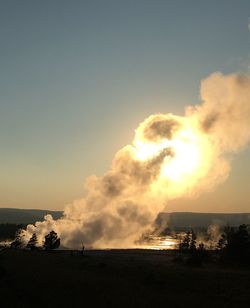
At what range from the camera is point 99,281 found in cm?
4059

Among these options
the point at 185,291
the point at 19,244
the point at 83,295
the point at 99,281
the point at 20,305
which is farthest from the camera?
the point at 19,244

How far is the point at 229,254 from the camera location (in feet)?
257

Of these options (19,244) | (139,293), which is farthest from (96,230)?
(139,293)

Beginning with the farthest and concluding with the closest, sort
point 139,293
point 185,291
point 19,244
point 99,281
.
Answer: point 19,244 < point 99,281 < point 185,291 < point 139,293

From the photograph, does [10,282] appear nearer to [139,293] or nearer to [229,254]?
[139,293]

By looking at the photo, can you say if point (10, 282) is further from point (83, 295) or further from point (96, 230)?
point (96, 230)

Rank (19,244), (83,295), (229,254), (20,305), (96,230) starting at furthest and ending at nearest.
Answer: (96,230), (19,244), (229,254), (83,295), (20,305)

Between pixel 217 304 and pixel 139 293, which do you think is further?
pixel 139 293

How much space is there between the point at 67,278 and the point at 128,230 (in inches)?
3702

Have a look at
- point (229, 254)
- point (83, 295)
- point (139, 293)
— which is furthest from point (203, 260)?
point (83, 295)

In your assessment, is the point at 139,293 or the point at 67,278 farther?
the point at 67,278

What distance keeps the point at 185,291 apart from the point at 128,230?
97411 millimetres

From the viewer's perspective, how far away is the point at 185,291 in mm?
37531

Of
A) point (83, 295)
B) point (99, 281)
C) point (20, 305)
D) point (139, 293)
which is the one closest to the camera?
point (20, 305)
